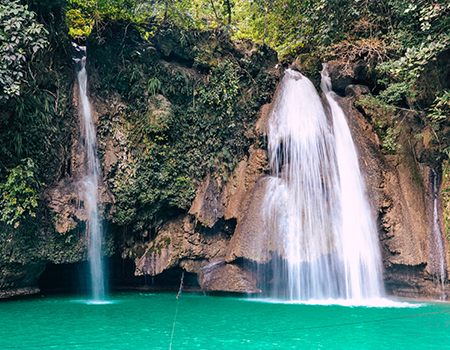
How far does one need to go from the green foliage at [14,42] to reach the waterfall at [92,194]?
254 centimetres

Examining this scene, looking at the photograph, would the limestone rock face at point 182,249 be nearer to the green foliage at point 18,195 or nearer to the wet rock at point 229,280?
the wet rock at point 229,280

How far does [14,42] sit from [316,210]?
31.5 feet

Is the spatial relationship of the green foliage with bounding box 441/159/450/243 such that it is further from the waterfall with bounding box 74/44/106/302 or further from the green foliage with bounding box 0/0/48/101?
the green foliage with bounding box 0/0/48/101

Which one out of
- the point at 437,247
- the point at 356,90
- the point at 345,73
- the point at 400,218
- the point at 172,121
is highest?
the point at 345,73

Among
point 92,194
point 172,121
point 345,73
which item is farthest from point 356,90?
point 92,194

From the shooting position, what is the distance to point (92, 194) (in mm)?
10109

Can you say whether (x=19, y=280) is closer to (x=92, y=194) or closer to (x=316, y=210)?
(x=92, y=194)

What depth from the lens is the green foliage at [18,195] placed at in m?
8.55

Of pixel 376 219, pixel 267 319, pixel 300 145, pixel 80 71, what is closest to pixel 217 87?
pixel 300 145

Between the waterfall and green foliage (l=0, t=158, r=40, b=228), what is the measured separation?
1436 mm

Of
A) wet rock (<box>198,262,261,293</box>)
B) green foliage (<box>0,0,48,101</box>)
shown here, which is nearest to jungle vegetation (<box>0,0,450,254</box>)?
green foliage (<box>0,0,48,101</box>)

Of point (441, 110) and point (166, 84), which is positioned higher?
point (166, 84)

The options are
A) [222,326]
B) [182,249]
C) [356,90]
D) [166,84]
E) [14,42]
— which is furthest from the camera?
[356,90]

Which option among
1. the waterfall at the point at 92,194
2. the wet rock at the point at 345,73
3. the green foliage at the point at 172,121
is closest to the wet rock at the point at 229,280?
the green foliage at the point at 172,121
